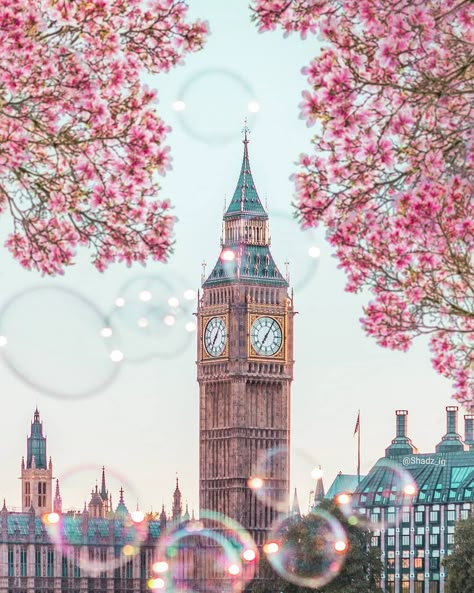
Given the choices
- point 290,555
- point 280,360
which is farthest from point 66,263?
point 280,360

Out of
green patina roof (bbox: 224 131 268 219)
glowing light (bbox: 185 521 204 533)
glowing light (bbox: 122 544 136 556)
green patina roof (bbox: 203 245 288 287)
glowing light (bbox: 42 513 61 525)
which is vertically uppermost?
green patina roof (bbox: 224 131 268 219)

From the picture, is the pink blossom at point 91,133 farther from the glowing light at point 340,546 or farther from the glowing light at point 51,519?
the glowing light at point 51,519

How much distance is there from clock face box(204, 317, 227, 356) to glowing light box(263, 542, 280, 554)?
18.1 m

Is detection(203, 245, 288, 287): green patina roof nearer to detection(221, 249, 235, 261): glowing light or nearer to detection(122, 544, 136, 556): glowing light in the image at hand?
detection(221, 249, 235, 261): glowing light

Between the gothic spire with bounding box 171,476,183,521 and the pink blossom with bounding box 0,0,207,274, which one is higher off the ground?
the gothic spire with bounding box 171,476,183,521

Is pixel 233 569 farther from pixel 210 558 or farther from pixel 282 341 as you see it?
pixel 282 341

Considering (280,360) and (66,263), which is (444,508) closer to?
(280,360)

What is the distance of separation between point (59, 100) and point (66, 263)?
2355 mm

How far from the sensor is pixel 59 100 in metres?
28.5

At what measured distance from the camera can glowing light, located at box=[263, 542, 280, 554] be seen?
136 metres

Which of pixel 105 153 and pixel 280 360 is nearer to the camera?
pixel 105 153

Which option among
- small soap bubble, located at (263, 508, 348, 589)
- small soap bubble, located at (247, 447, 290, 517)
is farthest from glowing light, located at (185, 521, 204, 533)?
small soap bubble, located at (263, 508, 348, 589)

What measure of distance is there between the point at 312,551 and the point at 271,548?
34.6 feet

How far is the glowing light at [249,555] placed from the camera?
483 ft
